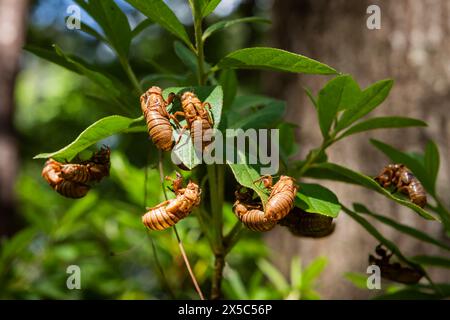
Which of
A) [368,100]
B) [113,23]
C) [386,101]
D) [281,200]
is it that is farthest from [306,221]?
[386,101]

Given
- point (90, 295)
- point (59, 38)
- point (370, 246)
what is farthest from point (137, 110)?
point (59, 38)

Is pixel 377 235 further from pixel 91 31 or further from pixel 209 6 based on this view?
pixel 91 31

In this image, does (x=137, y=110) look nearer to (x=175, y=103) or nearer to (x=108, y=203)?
(x=175, y=103)

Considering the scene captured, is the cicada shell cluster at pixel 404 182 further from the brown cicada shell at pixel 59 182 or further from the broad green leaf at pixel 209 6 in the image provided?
the brown cicada shell at pixel 59 182

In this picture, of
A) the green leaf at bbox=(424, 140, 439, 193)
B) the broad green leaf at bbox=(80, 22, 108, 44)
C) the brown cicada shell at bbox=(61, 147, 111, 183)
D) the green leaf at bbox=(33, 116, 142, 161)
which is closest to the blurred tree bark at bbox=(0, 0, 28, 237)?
the broad green leaf at bbox=(80, 22, 108, 44)

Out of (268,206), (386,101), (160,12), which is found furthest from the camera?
(386,101)
